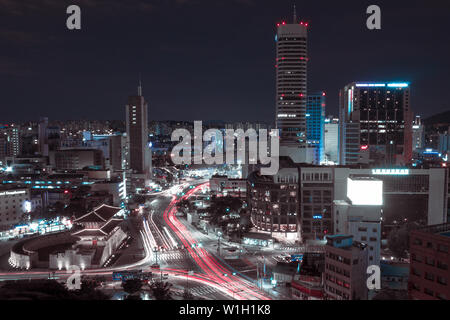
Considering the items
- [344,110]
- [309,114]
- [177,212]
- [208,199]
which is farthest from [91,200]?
[309,114]

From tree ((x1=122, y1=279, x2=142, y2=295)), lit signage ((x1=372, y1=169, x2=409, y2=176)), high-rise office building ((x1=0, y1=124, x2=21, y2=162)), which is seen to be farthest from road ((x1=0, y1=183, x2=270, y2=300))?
high-rise office building ((x1=0, y1=124, x2=21, y2=162))

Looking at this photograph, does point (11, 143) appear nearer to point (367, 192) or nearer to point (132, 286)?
point (132, 286)

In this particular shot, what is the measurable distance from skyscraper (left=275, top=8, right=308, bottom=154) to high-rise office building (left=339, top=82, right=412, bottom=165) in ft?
14.8

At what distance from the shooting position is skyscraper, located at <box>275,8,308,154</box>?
31.1 meters

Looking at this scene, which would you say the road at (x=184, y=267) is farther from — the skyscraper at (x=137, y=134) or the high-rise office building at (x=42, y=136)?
the high-rise office building at (x=42, y=136)

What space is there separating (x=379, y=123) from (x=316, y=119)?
32.1 ft

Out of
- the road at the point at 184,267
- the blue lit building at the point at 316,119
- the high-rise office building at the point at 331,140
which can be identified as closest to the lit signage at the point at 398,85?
the blue lit building at the point at 316,119

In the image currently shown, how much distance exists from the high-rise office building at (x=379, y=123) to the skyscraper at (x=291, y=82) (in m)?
4.50

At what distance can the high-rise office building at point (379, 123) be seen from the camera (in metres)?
28.8

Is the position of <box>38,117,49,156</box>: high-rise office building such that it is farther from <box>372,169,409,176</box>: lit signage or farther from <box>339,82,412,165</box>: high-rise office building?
<box>372,169,409,176</box>: lit signage

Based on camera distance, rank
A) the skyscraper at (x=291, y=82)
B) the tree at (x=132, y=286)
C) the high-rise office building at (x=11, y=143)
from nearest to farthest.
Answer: the tree at (x=132, y=286), the skyscraper at (x=291, y=82), the high-rise office building at (x=11, y=143)

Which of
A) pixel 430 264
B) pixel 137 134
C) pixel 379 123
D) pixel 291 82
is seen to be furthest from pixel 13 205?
pixel 379 123

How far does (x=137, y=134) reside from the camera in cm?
3294
